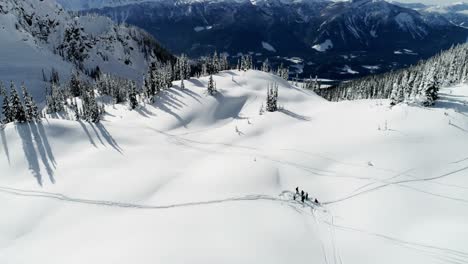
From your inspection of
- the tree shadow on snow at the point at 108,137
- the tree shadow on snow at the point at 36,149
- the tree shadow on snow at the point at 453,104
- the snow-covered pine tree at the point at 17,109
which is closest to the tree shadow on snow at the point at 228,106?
the tree shadow on snow at the point at 108,137

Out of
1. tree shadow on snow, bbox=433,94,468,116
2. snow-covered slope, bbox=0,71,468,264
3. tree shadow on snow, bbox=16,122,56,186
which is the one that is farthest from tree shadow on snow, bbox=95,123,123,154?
tree shadow on snow, bbox=433,94,468,116

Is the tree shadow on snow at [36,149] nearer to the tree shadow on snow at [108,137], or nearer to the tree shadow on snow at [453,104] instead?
the tree shadow on snow at [108,137]

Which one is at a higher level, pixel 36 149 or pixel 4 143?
pixel 4 143

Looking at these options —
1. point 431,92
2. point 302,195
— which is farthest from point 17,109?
point 431,92

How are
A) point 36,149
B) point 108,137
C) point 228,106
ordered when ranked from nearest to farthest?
point 36,149
point 108,137
point 228,106

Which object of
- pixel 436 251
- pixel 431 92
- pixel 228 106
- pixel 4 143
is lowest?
pixel 436 251

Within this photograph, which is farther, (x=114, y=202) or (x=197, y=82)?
(x=197, y=82)

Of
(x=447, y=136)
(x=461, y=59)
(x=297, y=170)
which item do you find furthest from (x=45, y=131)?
(x=461, y=59)

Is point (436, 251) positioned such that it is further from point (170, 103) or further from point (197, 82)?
point (197, 82)
